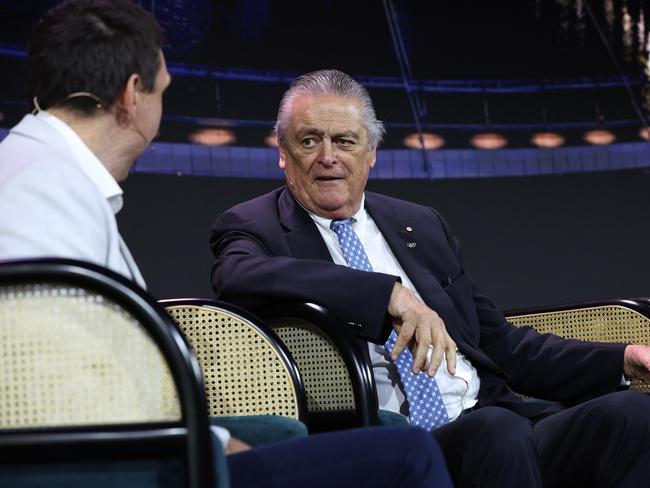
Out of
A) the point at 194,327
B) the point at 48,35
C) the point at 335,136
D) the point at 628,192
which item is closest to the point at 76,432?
the point at 48,35

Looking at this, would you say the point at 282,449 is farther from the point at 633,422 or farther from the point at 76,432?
the point at 633,422

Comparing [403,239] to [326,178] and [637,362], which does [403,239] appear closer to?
[326,178]

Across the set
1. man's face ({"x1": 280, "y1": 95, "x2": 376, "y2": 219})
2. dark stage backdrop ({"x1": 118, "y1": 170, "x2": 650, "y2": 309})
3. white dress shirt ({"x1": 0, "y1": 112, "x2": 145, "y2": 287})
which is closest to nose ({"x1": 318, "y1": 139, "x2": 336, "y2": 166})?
man's face ({"x1": 280, "y1": 95, "x2": 376, "y2": 219})

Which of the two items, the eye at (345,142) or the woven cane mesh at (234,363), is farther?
the eye at (345,142)

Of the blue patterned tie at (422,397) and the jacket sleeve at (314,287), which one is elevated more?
the jacket sleeve at (314,287)

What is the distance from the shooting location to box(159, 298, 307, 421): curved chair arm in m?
1.78

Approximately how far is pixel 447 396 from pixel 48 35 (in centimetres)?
121

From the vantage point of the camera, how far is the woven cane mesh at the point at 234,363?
1784 millimetres

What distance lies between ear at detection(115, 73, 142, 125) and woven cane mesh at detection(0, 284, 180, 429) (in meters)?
0.35

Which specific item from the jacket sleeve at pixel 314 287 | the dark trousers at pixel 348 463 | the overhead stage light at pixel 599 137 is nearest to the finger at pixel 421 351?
the jacket sleeve at pixel 314 287

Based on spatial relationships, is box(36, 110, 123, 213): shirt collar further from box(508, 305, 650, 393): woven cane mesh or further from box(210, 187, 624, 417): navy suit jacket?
box(508, 305, 650, 393): woven cane mesh

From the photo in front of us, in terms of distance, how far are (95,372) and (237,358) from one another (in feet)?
2.37

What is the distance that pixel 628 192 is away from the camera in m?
4.06

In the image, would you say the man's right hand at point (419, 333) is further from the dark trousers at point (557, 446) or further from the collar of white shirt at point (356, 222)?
the collar of white shirt at point (356, 222)
